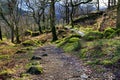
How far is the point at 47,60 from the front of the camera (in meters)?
15.4

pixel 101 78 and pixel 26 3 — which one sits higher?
pixel 26 3

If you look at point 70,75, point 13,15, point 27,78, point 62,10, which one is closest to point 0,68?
point 27,78

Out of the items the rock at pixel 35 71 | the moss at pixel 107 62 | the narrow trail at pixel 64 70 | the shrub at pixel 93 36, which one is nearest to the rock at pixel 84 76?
the narrow trail at pixel 64 70

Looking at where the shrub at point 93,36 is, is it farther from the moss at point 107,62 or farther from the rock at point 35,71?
the rock at point 35,71

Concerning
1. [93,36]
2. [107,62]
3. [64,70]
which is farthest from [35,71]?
[93,36]

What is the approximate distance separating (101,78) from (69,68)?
95.2 inches

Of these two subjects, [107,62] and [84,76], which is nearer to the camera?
[84,76]

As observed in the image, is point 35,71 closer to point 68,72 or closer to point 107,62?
point 68,72

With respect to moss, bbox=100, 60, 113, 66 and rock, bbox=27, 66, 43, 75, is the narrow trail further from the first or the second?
moss, bbox=100, 60, 113, 66

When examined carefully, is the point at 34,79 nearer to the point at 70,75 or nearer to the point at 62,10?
the point at 70,75

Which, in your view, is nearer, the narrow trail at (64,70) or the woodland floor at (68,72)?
the woodland floor at (68,72)

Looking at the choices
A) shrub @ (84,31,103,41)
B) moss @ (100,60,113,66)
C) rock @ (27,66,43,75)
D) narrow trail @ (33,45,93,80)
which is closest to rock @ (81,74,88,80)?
narrow trail @ (33,45,93,80)

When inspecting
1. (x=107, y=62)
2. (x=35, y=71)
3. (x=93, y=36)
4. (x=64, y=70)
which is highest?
(x=93, y=36)

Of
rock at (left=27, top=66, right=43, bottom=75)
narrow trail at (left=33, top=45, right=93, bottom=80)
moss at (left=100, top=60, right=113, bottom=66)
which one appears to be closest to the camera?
narrow trail at (left=33, top=45, right=93, bottom=80)
